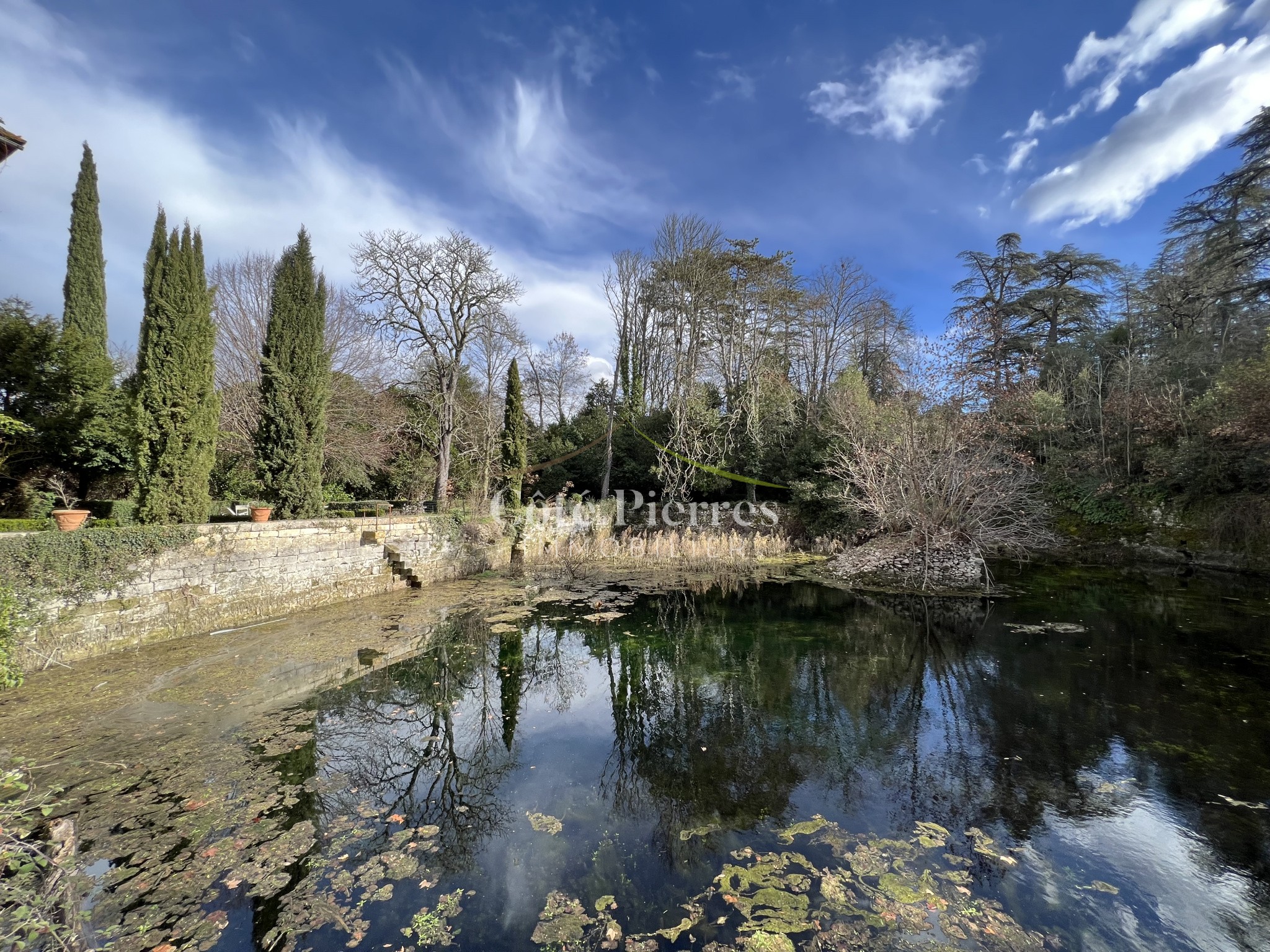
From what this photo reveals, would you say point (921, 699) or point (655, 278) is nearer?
point (921, 699)

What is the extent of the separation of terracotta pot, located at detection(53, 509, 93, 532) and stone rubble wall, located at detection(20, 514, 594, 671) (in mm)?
793

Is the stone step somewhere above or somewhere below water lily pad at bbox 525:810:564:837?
above

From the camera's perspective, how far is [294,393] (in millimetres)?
8930

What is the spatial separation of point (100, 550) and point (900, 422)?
13.5 m

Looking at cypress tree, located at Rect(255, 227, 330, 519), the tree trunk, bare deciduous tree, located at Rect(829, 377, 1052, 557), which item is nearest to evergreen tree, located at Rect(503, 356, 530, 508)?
the tree trunk

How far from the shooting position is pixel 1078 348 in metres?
16.5

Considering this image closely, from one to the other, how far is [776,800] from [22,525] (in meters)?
9.21

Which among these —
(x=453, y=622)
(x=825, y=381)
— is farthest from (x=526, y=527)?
(x=825, y=381)

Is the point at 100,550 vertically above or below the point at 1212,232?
below

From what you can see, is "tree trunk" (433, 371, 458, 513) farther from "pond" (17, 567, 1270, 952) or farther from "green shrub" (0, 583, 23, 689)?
"green shrub" (0, 583, 23, 689)

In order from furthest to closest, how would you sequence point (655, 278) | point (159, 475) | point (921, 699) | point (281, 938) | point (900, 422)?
point (655, 278) → point (900, 422) → point (159, 475) → point (921, 699) → point (281, 938)

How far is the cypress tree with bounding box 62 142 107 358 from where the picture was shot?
441 inches

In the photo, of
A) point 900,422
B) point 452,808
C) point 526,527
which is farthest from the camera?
point 526,527

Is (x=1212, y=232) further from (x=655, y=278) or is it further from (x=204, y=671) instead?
(x=204, y=671)
